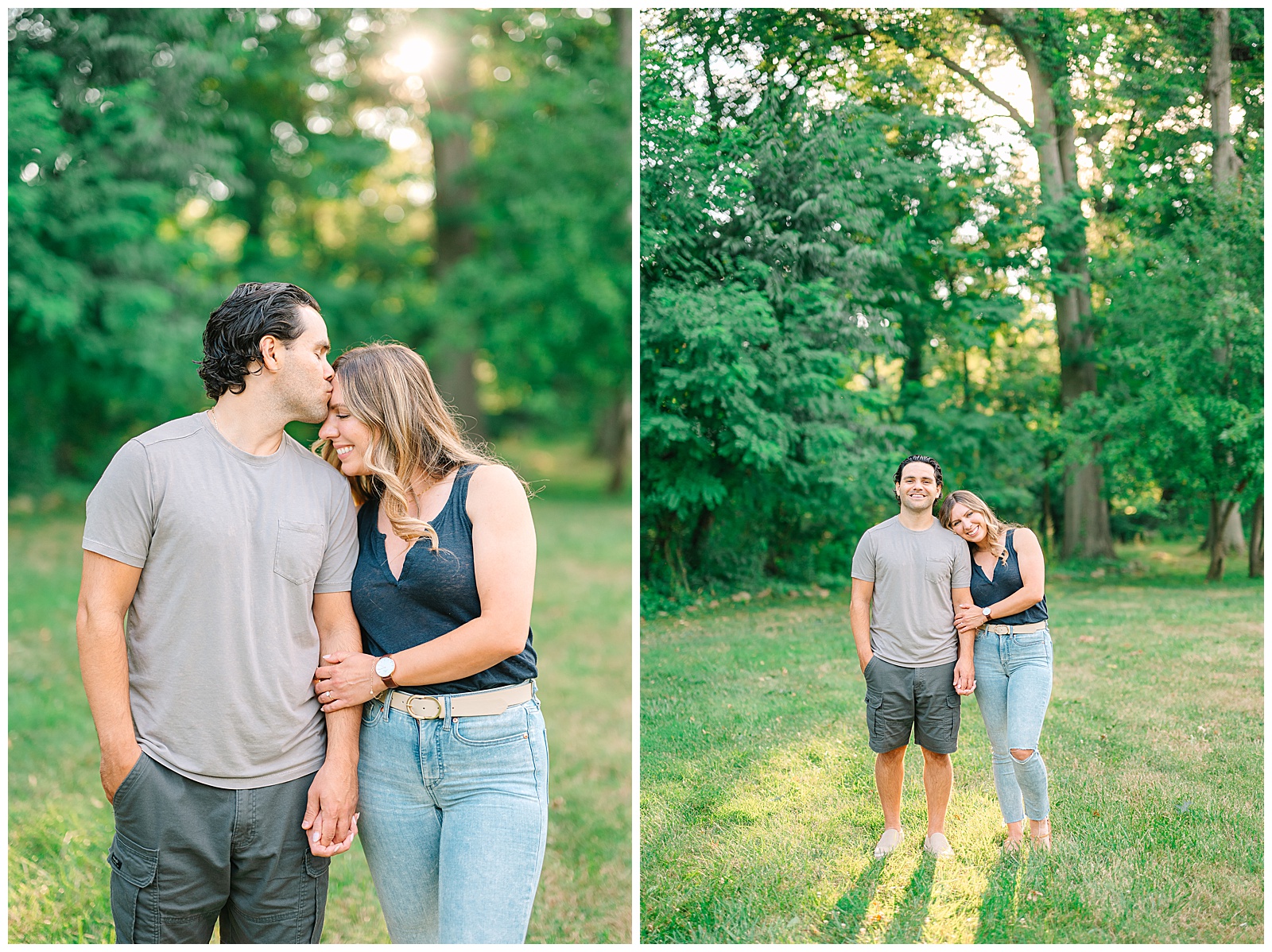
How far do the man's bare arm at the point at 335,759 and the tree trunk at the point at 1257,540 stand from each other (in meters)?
2.72

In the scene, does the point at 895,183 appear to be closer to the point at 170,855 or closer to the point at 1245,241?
the point at 1245,241

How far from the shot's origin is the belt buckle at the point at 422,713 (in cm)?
195

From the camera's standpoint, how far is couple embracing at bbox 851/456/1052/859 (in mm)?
2570

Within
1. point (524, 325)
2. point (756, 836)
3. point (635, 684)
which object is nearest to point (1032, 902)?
point (756, 836)

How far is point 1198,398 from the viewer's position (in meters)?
2.86

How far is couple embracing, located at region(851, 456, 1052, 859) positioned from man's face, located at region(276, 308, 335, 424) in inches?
61.1

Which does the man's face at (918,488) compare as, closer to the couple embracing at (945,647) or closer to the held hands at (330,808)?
the couple embracing at (945,647)

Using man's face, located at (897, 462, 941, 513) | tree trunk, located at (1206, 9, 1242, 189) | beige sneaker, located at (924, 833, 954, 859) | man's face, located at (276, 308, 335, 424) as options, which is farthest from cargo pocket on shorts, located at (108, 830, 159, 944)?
tree trunk, located at (1206, 9, 1242, 189)

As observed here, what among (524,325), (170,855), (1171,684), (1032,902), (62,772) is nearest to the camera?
(170,855)

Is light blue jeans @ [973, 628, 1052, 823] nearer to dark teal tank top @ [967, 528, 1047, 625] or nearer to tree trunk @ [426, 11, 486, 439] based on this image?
dark teal tank top @ [967, 528, 1047, 625]

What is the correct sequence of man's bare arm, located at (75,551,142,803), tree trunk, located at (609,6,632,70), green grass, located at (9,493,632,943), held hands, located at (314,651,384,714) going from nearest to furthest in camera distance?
man's bare arm, located at (75,551,142,803) < held hands, located at (314,651,384,714) < green grass, located at (9,493,632,943) < tree trunk, located at (609,6,632,70)

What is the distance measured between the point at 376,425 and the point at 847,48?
1.94 m

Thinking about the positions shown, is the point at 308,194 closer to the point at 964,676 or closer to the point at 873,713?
the point at 873,713

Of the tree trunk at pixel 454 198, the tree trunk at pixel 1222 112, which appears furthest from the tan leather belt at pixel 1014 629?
the tree trunk at pixel 454 198
